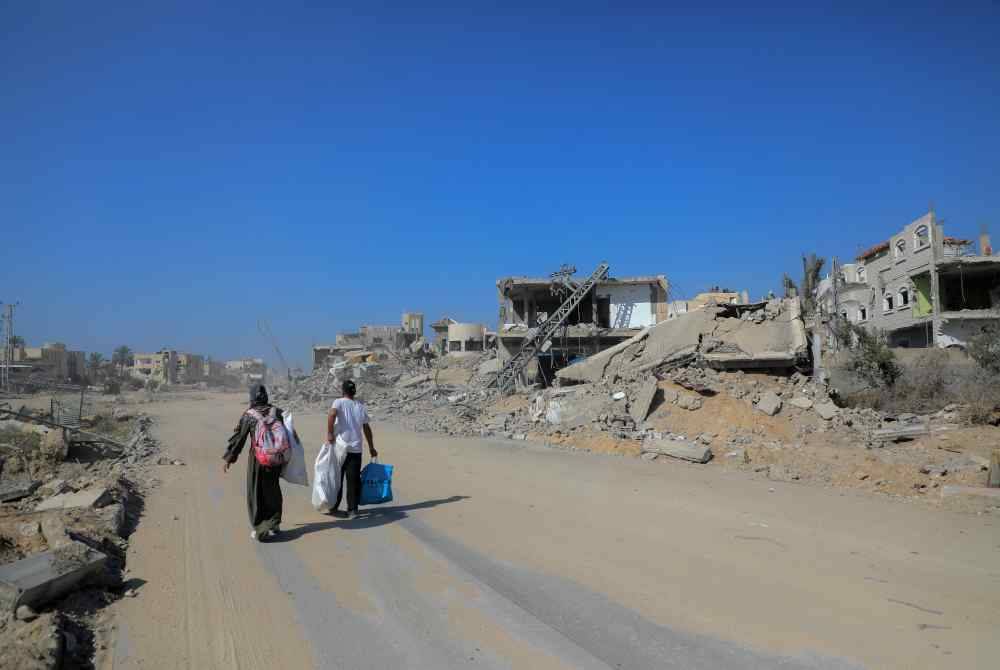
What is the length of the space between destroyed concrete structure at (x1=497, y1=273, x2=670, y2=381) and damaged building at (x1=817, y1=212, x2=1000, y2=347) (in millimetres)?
8756

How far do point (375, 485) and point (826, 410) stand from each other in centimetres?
1027

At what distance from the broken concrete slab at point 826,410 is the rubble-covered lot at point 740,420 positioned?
0.03m

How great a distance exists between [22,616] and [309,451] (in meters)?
10.7

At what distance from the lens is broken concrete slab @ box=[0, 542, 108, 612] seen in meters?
3.95

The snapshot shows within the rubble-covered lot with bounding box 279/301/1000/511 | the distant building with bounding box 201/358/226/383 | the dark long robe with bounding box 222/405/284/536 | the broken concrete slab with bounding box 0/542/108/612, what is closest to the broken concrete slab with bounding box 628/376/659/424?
the rubble-covered lot with bounding box 279/301/1000/511

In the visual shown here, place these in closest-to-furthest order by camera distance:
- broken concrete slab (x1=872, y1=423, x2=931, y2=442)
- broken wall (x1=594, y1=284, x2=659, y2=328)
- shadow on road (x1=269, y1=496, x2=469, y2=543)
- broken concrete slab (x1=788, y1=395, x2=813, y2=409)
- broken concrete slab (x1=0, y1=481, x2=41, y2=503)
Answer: shadow on road (x1=269, y1=496, x2=469, y2=543)
broken concrete slab (x1=0, y1=481, x2=41, y2=503)
broken concrete slab (x1=872, y1=423, x2=931, y2=442)
broken concrete slab (x1=788, y1=395, x2=813, y2=409)
broken wall (x1=594, y1=284, x2=659, y2=328)

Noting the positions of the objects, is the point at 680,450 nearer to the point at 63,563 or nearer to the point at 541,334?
the point at 63,563

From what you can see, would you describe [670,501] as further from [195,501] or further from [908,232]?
[908,232]

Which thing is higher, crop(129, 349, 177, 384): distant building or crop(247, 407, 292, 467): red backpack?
crop(129, 349, 177, 384): distant building

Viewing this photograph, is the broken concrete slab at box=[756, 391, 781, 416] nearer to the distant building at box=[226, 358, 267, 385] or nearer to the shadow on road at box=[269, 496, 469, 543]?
the shadow on road at box=[269, 496, 469, 543]

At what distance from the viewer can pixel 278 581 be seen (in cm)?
476

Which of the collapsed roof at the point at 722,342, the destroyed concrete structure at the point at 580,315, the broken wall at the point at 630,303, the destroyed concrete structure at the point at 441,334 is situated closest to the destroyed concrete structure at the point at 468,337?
the destroyed concrete structure at the point at 441,334

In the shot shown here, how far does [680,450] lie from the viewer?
11.9 m

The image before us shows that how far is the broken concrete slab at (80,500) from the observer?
23.3ft
